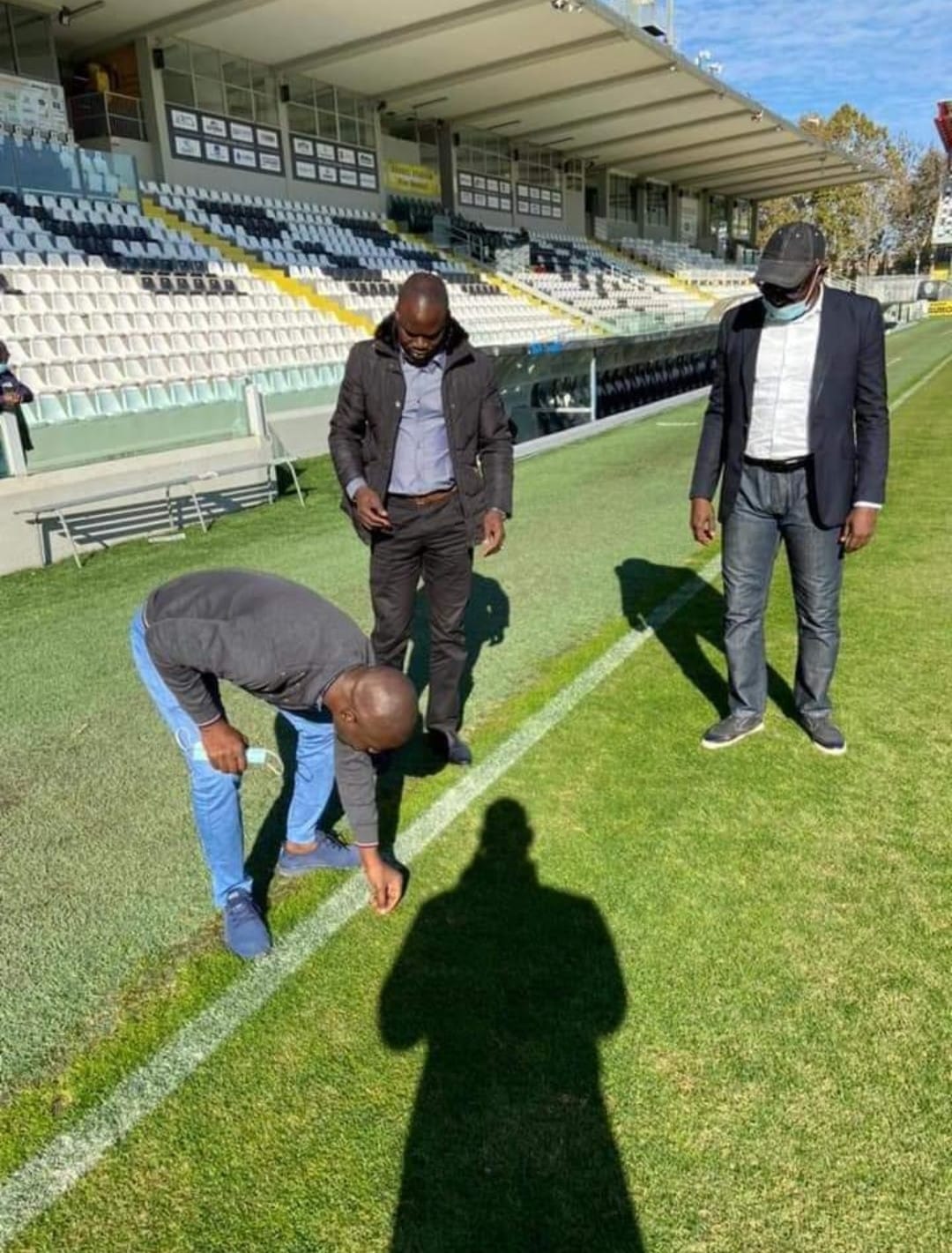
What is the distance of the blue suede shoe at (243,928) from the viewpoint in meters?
2.64

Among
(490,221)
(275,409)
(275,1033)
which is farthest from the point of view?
(490,221)

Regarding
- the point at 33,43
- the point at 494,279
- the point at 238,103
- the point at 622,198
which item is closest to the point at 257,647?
the point at 33,43

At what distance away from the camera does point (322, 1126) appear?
2084 millimetres

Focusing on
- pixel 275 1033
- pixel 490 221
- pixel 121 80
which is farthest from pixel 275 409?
pixel 490 221

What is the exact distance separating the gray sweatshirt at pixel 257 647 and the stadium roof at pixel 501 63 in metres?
19.5

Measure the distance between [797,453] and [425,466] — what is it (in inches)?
53.9

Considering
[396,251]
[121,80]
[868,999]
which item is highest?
[121,80]

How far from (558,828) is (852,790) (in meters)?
1.13

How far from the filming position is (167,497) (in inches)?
334

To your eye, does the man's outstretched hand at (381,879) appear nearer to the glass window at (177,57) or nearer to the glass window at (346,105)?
the glass window at (177,57)

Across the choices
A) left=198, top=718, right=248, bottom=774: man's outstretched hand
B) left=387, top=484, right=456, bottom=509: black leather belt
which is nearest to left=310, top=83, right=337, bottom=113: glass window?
left=387, top=484, right=456, bottom=509: black leather belt

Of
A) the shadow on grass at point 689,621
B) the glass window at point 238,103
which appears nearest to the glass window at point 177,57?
the glass window at point 238,103

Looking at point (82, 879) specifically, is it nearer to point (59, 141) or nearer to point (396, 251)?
point (59, 141)

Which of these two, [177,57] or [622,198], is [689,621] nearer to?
[177,57]
